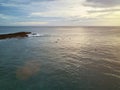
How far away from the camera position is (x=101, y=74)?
14.3 metres

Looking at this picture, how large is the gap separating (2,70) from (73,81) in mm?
8659

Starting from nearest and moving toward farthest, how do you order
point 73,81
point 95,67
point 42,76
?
point 73,81 < point 42,76 < point 95,67

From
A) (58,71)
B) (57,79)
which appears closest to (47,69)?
(58,71)

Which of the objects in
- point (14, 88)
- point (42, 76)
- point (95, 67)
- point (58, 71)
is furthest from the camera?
point (95, 67)

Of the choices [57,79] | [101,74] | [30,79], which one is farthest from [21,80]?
[101,74]

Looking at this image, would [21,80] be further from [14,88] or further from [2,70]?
[2,70]

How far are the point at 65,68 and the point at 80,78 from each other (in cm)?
320

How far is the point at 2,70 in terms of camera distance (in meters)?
15.5

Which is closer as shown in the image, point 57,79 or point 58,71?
point 57,79

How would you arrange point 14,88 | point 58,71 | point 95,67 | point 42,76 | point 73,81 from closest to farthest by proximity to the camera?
1. point 14,88
2. point 73,81
3. point 42,76
4. point 58,71
5. point 95,67

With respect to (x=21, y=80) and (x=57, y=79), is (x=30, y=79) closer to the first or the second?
(x=21, y=80)

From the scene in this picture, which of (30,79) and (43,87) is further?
(30,79)

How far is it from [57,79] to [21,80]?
361 cm

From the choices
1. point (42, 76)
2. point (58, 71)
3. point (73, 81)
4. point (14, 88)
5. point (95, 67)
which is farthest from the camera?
point (95, 67)
